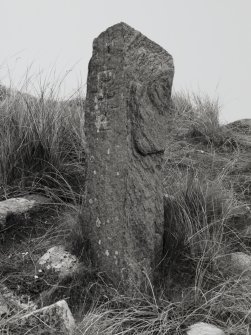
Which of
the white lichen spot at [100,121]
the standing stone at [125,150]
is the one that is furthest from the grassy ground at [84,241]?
the white lichen spot at [100,121]

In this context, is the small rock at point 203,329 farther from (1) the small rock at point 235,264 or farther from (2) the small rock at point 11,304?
(2) the small rock at point 11,304

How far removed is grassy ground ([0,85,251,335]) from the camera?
268cm

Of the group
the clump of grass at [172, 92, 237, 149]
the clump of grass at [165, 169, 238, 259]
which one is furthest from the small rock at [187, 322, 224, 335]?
the clump of grass at [172, 92, 237, 149]

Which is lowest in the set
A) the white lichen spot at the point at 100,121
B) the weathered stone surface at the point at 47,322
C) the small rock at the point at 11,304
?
the small rock at the point at 11,304

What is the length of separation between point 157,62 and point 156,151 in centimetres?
50

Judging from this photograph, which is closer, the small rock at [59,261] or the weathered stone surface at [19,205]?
the small rock at [59,261]

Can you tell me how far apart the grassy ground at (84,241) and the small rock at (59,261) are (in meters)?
0.05

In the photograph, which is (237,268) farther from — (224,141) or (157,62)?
(224,141)

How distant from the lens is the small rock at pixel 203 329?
2.49 m

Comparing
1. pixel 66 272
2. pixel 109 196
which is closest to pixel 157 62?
pixel 109 196

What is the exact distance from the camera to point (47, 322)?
2.36 metres

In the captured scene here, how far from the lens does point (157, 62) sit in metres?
2.93

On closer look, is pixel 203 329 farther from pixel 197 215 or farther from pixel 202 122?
pixel 202 122

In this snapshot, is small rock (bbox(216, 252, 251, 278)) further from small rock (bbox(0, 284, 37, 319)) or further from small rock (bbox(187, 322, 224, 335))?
small rock (bbox(0, 284, 37, 319))
